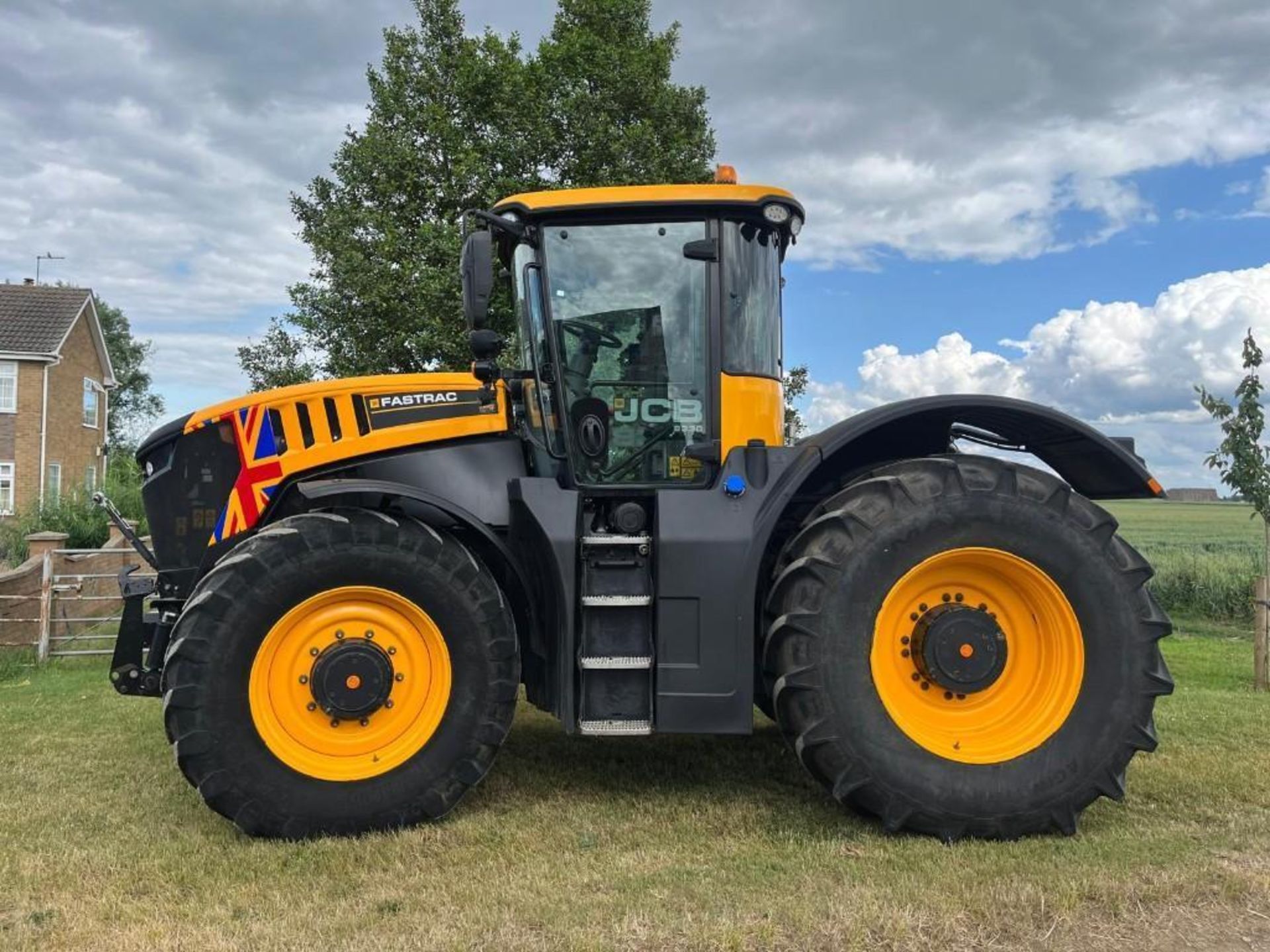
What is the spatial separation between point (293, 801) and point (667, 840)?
1529 millimetres

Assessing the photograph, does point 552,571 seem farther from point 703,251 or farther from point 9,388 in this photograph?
point 9,388

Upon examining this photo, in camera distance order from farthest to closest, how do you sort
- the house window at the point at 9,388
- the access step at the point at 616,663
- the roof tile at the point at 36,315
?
the roof tile at the point at 36,315
the house window at the point at 9,388
the access step at the point at 616,663

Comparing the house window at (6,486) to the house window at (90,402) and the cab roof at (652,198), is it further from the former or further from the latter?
the cab roof at (652,198)

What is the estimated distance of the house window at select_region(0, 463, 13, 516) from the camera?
88.7ft

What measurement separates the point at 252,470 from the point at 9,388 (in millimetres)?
28735

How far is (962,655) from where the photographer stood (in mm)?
3828

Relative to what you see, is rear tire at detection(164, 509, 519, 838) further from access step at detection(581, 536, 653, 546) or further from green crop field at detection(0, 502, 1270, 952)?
access step at detection(581, 536, 653, 546)

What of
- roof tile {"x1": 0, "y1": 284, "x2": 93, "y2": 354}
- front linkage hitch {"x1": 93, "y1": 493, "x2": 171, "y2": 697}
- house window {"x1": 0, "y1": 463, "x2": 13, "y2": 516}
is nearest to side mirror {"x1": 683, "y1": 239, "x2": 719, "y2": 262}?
front linkage hitch {"x1": 93, "y1": 493, "x2": 171, "y2": 697}

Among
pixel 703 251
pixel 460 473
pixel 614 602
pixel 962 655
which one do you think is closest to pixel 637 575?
pixel 614 602

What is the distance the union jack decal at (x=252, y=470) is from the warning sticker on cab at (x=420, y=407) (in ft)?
1.56

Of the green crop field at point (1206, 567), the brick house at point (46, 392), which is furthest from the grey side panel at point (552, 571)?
the brick house at point (46, 392)

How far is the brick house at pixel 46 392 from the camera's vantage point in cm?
2747

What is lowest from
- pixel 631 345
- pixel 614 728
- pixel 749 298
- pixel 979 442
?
pixel 614 728

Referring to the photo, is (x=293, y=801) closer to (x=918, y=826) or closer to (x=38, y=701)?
(x=918, y=826)
